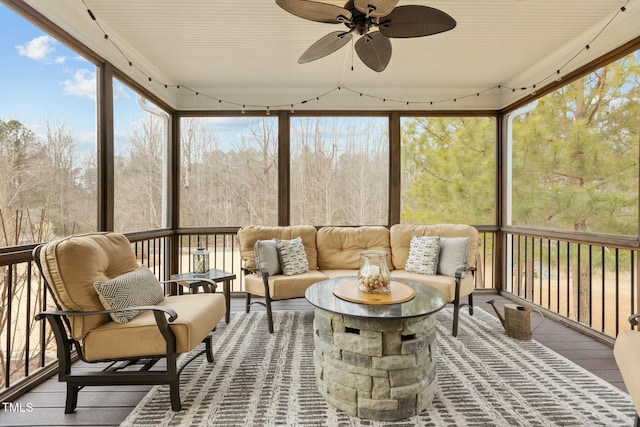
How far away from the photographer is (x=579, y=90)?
3314mm

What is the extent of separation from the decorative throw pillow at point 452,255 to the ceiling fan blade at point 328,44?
2.32 m

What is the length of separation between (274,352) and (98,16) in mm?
3188

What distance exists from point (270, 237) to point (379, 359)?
225cm

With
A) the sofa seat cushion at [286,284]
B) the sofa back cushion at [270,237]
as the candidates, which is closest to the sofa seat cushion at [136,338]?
the sofa seat cushion at [286,284]

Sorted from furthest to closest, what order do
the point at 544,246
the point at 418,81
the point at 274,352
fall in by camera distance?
the point at 418,81, the point at 544,246, the point at 274,352

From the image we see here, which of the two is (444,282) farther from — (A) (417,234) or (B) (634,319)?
(B) (634,319)

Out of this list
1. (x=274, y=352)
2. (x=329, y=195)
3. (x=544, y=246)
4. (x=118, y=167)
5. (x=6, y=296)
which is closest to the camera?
(x=6, y=296)

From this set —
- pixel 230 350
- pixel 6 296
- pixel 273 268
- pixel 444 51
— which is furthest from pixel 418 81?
pixel 6 296

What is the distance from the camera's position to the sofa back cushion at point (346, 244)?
385 cm

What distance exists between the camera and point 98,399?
6.59 ft

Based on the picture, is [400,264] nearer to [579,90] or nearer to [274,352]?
[274,352]

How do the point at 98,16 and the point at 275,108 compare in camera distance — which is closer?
the point at 98,16

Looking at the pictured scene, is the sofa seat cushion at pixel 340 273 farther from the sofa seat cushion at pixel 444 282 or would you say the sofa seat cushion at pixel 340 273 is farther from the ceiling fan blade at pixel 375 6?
the ceiling fan blade at pixel 375 6

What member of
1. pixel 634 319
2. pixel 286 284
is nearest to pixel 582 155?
pixel 634 319
